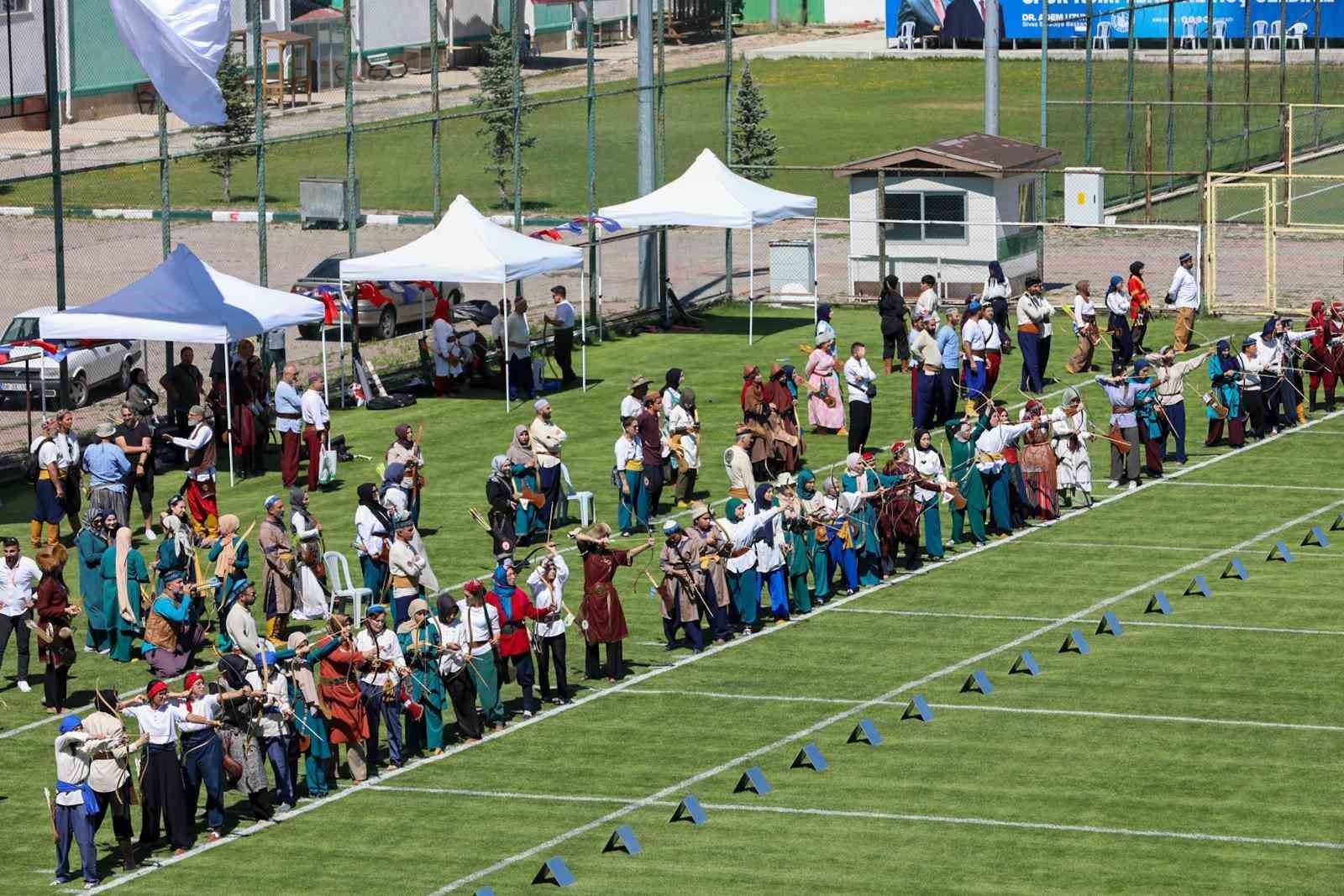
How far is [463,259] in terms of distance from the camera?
35312mm

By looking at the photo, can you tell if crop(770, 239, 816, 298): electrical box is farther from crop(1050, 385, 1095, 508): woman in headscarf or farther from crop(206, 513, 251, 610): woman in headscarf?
crop(206, 513, 251, 610): woman in headscarf

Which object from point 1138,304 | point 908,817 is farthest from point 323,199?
point 908,817

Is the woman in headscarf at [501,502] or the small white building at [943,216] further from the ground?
the small white building at [943,216]

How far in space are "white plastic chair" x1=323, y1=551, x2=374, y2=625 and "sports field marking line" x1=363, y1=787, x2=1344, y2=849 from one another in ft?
14.3

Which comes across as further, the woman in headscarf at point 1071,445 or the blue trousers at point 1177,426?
the blue trousers at point 1177,426

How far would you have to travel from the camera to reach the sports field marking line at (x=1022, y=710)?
21594 mm

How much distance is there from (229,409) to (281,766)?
11.8 metres

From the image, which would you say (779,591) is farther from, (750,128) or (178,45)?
(750,128)

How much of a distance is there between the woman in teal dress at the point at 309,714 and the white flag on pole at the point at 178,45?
1235 cm

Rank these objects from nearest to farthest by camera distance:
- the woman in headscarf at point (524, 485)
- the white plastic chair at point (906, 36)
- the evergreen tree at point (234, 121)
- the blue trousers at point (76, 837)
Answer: the blue trousers at point (76, 837)
the woman in headscarf at point (524, 485)
the evergreen tree at point (234, 121)
the white plastic chair at point (906, 36)

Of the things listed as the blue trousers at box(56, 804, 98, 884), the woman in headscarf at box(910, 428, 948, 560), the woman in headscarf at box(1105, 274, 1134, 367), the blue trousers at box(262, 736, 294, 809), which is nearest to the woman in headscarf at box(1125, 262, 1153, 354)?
the woman in headscarf at box(1105, 274, 1134, 367)

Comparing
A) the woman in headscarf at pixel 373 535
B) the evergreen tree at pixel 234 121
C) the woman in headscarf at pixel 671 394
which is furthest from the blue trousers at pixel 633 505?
the evergreen tree at pixel 234 121

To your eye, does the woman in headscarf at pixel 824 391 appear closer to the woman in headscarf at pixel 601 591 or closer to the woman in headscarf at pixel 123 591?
the woman in headscarf at pixel 601 591

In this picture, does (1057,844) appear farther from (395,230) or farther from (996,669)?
(395,230)
